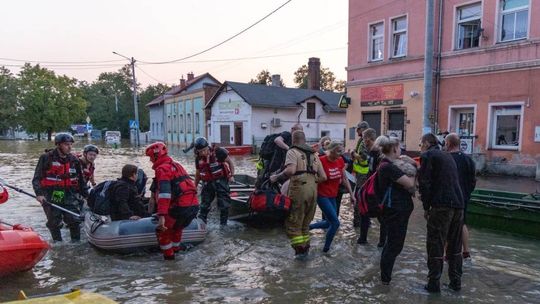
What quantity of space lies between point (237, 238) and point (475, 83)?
37.7ft

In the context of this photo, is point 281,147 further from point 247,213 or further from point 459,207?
point 459,207

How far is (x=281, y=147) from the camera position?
6.68 metres

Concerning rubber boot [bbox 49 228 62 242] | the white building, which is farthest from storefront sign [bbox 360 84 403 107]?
the white building

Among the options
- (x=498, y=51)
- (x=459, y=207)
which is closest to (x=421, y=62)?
(x=498, y=51)

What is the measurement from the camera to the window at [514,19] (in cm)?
1324

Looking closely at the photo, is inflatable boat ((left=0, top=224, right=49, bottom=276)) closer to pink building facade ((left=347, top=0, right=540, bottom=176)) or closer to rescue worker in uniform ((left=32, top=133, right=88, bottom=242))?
rescue worker in uniform ((left=32, top=133, right=88, bottom=242))

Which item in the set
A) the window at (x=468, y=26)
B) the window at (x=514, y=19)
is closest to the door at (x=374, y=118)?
the window at (x=468, y=26)

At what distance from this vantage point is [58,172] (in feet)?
20.3

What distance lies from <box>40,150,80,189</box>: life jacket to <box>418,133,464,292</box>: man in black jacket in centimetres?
508

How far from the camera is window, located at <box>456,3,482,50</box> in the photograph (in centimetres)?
1449

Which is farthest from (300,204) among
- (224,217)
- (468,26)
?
(468,26)

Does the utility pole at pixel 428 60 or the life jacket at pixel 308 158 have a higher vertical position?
the utility pole at pixel 428 60

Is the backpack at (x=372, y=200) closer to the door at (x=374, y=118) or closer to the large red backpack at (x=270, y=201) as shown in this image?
the large red backpack at (x=270, y=201)

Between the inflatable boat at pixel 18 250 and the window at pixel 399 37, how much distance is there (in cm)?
1522
